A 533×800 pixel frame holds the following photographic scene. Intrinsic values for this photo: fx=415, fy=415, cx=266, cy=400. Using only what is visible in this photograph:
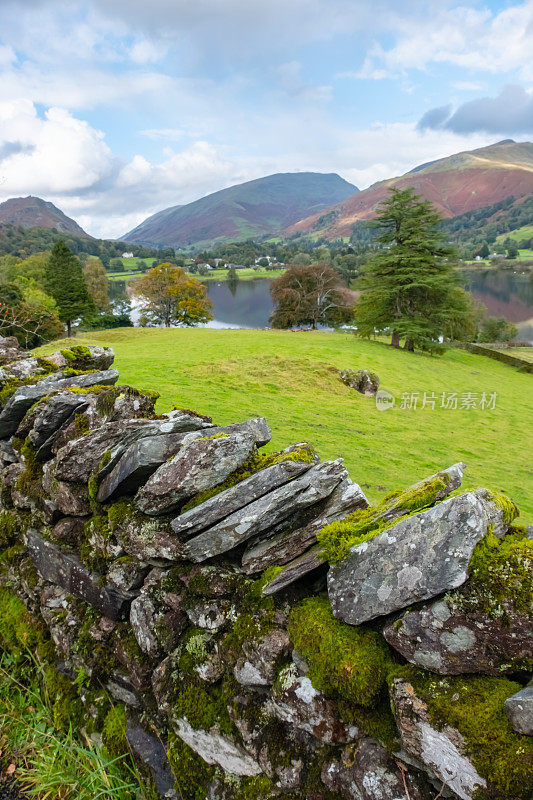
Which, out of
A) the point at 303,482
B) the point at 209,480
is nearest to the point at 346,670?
the point at 303,482

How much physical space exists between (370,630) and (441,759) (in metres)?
1.01

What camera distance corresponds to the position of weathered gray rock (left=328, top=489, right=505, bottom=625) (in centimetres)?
345

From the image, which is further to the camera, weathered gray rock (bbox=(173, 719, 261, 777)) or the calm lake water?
the calm lake water

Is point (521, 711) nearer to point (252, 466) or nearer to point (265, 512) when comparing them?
point (265, 512)

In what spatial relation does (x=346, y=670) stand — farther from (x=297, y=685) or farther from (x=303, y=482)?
(x=303, y=482)

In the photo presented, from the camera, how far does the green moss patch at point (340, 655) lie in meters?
3.69

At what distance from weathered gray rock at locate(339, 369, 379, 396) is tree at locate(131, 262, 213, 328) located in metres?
43.9

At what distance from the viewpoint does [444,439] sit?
666 inches

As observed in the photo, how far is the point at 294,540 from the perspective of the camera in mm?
4746

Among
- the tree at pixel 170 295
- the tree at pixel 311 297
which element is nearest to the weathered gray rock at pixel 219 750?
the tree at pixel 311 297

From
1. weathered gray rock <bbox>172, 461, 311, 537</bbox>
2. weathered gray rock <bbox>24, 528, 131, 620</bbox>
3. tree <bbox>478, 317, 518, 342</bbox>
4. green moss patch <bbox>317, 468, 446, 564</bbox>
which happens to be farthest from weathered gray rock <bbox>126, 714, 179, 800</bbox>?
tree <bbox>478, 317, 518, 342</bbox>

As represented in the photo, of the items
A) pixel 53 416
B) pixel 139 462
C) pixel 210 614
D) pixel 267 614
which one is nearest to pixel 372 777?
pixel 267 614

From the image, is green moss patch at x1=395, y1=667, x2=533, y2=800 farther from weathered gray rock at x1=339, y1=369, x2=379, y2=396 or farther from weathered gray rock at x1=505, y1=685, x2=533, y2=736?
weathered gray rock at x1=339, y1=369, x2=379, y2=396

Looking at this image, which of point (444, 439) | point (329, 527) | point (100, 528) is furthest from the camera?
point (444, 439)
